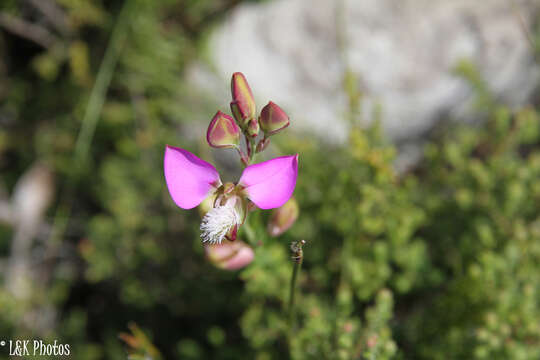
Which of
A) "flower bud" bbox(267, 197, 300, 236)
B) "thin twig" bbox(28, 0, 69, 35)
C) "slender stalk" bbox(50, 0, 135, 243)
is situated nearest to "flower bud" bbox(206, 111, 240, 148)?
"flower bud" bbox(267, 197, 300, 236)

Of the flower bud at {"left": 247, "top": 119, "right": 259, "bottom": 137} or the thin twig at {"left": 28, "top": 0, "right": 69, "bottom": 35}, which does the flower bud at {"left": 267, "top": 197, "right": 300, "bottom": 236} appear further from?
the thin twig at {"left": 28, "top": 0, "right": 69, "bottom": 35}

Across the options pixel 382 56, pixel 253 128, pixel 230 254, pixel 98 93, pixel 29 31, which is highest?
pixel 29 31

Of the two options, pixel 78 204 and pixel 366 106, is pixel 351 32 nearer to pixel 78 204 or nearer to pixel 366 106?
pixel 366 106

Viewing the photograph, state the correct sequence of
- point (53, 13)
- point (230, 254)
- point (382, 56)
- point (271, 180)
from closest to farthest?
point (271, 180), point (230, 254), point (382, 56), point (53, 13)

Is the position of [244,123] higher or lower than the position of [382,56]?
lower

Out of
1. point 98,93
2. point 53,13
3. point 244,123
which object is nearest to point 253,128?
point 244,123

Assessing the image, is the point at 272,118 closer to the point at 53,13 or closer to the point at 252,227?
the point at 252,227

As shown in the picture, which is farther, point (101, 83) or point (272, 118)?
point (101, 83)

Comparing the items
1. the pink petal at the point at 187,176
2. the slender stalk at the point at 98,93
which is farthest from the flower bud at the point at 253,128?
the slender stalk at the point at 98,93
